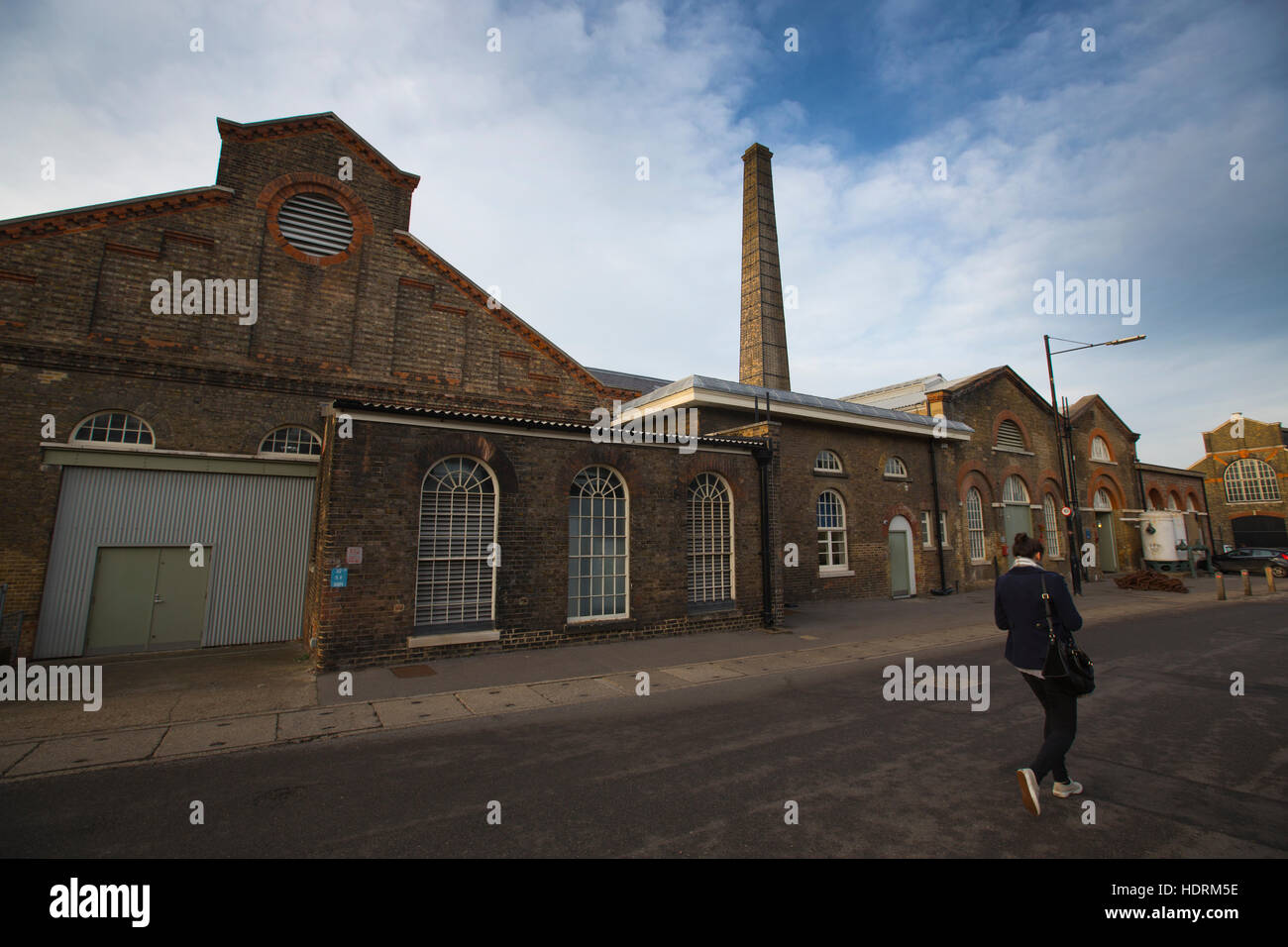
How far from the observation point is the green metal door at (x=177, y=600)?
11.3m

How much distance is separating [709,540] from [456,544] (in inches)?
227

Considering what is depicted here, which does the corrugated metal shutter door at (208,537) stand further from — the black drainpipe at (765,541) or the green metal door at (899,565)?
the green metal door at (899,565)

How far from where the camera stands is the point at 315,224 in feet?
45.8

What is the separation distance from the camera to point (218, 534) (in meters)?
11.8

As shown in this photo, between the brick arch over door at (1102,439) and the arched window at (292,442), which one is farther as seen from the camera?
the brick arch over door at (1102,439)

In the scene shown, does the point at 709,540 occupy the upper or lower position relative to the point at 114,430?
lower

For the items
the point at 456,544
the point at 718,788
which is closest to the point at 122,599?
the point at 456,544

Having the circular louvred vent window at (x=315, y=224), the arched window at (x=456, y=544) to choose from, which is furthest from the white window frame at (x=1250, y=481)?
the circular louvred vent window at (x=315, y=224)

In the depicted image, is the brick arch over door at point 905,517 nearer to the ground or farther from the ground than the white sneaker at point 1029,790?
farther from the ground

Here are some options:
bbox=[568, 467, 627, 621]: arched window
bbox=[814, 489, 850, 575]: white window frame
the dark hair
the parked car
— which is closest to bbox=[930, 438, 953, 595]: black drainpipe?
bbox=[814, 489, 850, 575]: white window frame

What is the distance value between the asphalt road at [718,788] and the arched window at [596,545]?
402cm

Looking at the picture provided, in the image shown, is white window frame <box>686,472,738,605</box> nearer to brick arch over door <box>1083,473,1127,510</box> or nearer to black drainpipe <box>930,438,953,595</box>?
black drainpipe <box>930,438,953,595</box>

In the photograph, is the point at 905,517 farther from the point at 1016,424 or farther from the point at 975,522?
the point at 1016,424
